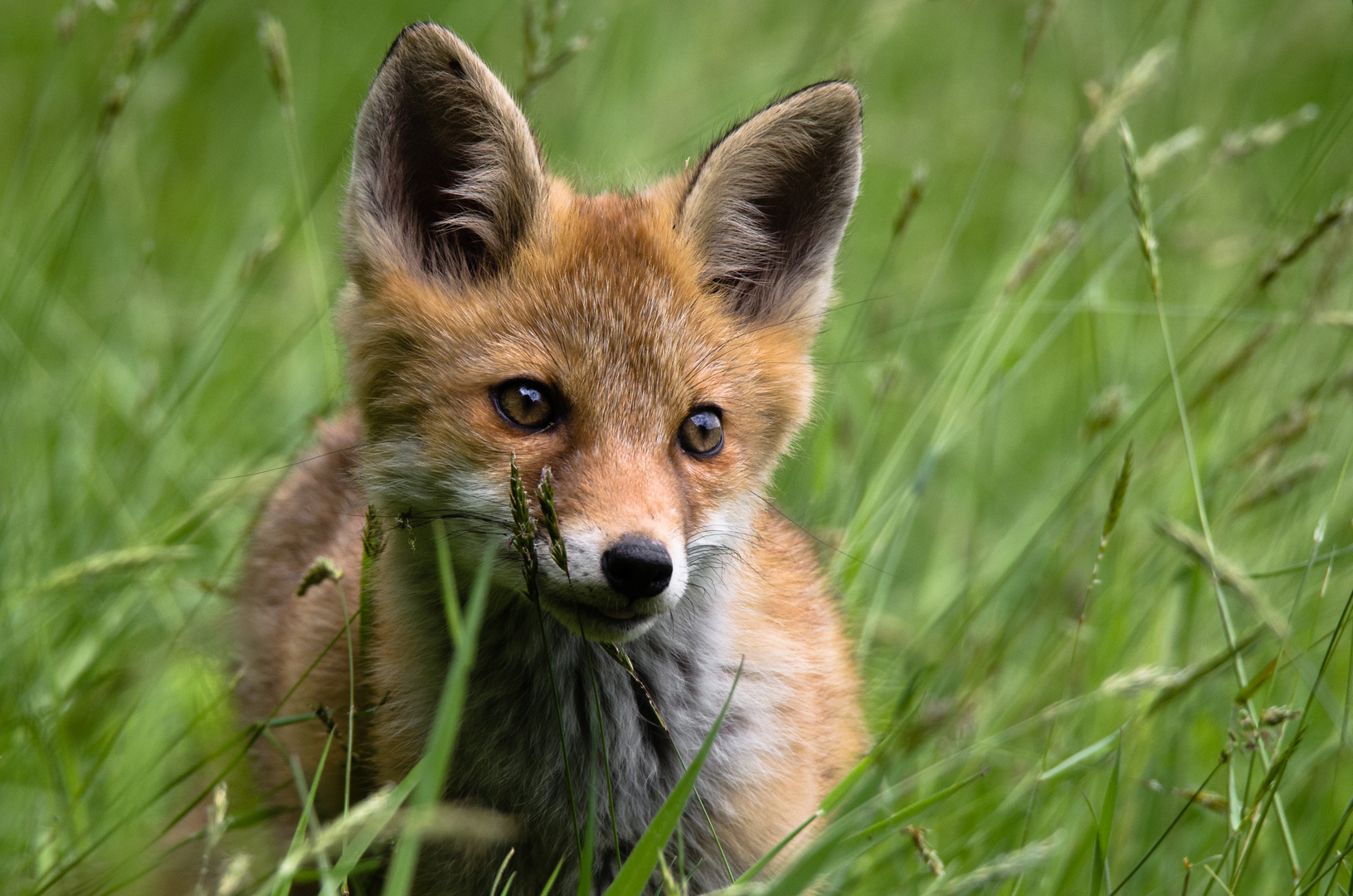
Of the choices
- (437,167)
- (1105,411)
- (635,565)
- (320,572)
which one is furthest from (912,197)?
(320,572)

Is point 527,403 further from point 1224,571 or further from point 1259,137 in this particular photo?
point 1259,137

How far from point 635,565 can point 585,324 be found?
0.74 metres

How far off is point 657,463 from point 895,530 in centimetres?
143

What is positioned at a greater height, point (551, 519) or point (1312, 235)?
point (1312, 235)

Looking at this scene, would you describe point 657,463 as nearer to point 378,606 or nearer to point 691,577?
point 691,577

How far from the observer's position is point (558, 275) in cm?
285

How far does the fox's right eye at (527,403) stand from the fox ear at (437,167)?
473mm

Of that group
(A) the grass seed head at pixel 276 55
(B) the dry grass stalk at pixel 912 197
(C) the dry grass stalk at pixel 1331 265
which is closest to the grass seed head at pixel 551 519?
(B) the dry grass stalk at pixel 912 197

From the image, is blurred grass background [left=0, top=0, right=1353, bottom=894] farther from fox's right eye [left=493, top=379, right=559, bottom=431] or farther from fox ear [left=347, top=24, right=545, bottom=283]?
fox's right eye [left=493, top=379, right=559, bottom=431]

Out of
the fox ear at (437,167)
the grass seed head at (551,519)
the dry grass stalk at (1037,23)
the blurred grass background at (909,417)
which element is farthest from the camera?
the dry grass stalk at (1037,23)

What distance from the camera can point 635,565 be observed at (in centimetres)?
224

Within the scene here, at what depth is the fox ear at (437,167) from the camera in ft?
8.98

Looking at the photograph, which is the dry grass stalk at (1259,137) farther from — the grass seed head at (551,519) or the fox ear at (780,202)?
the grass seed head at (551,519)

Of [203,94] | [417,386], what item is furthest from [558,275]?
[203,94]
